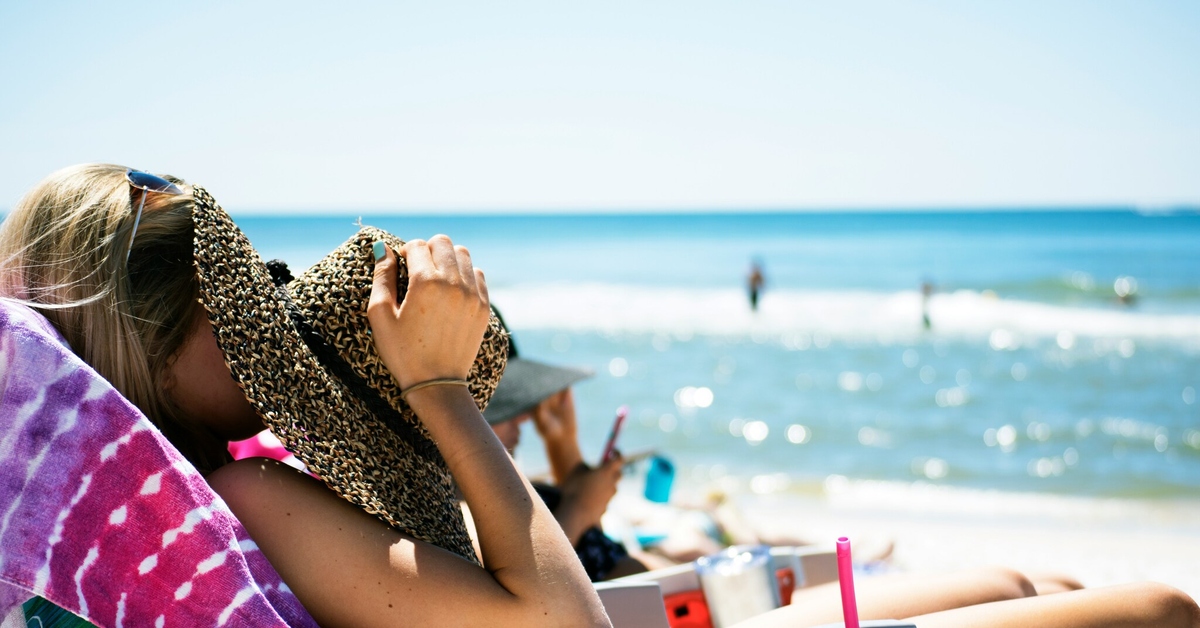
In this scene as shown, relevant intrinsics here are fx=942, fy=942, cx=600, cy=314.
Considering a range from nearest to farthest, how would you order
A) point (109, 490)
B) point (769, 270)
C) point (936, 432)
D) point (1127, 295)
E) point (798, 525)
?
point (109, 490)
point (798, 525)
point (936, 432)
point (1127, 295)
point (769, 270)

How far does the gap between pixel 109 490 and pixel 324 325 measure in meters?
0.39

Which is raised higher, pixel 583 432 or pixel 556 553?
pixel 556 553

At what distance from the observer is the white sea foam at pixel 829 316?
1608cm

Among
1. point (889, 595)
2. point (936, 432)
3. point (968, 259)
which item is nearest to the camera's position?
point (889, 595)

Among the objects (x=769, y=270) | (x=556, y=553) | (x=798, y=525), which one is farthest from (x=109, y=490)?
(x=769, y=270)

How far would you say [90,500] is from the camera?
131 cm

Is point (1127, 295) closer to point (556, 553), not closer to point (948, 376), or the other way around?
point (948, 376)

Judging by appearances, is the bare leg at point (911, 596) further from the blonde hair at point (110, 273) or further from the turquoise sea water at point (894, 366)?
the turquoise sea water at point (894, 366)

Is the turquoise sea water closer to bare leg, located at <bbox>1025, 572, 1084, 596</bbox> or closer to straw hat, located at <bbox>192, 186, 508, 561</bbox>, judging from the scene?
bare leg, located at <bbox>1025, 572, 1084, 596</bbox>

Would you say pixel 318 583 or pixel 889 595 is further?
pixel 889 595

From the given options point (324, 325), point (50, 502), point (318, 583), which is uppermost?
point (324, 325)

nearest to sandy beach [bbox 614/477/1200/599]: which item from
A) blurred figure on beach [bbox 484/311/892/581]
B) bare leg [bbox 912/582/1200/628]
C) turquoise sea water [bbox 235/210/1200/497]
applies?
turquoise sea water [bbox 235/210/1200/497]

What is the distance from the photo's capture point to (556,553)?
4.61 feet

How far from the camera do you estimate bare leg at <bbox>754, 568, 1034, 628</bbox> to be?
1.88 meters
